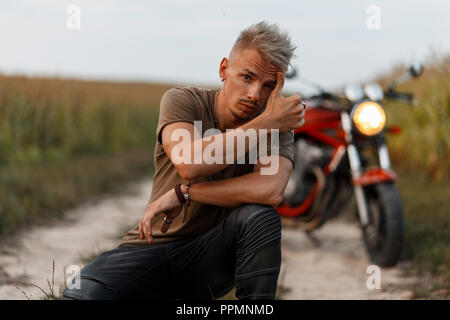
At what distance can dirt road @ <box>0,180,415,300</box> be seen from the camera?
3119 millimetres

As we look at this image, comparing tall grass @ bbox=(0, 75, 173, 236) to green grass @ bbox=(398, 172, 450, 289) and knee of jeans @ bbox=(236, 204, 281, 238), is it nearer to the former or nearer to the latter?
knee of jeans @ bbox=(236, 204, 281, 238)

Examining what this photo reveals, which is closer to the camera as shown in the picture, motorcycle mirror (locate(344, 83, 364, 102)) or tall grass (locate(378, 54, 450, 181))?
motorcycle mirror (locate(344, 83, 364, 102))

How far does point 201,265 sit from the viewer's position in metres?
2.04

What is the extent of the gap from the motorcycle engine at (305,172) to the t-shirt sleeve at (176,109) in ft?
6.92

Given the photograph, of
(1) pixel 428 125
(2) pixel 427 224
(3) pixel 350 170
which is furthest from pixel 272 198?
(1) pixel 428 125

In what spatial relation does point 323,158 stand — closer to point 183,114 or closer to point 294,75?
point 294,75

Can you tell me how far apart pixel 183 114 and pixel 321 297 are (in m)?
1.64

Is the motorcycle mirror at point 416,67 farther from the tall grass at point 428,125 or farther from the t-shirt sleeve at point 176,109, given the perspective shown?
the t-shirt sleeve at point 176,109

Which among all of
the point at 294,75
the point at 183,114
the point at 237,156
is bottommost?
the point at 237,156

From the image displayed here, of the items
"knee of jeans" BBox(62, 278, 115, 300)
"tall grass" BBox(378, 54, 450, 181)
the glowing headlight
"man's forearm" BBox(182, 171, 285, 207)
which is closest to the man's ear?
"man's forearm" BBox(182, 171, 285, 207)

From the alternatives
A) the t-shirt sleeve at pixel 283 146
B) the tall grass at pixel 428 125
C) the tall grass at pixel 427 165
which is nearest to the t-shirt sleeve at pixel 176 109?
the t-shirt sleeve at pixel 283 146

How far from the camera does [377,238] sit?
147 inches

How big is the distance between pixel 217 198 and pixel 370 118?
1959 millimetres

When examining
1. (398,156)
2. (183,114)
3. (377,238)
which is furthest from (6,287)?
(398,156)
